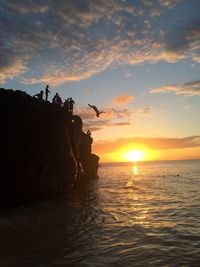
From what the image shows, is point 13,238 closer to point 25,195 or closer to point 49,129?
point 25,195

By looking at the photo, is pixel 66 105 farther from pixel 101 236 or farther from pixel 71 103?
pixel 101 236

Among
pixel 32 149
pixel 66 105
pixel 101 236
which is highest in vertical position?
pixel 66 105

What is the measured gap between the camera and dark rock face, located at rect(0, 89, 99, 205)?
30.5 meters

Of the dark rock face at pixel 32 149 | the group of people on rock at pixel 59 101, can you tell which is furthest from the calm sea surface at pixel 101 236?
the group of people on rock at pixel 59 101

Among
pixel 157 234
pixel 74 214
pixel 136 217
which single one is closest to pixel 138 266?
pixel 157 234

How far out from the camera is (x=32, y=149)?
32.6m

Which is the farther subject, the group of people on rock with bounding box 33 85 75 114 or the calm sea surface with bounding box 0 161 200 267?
the group of people on rock with bounding box 33 85 75 114

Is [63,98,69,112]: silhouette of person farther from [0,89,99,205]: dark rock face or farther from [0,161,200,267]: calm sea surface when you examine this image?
[0,161,200,267]: calm sea surface

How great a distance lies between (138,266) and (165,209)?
14.1 m

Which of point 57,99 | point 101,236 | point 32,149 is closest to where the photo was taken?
point 101,236

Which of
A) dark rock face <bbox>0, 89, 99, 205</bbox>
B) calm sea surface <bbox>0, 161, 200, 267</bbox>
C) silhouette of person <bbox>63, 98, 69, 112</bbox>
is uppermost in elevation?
silhouette of person <bbox>63, 98, 69, 112</bbox>

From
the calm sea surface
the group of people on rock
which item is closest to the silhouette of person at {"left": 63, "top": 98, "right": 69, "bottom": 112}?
the group of people on rock

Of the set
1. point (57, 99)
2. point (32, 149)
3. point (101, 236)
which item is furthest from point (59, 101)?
point (101, 236)

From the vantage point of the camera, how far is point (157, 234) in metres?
17.7
